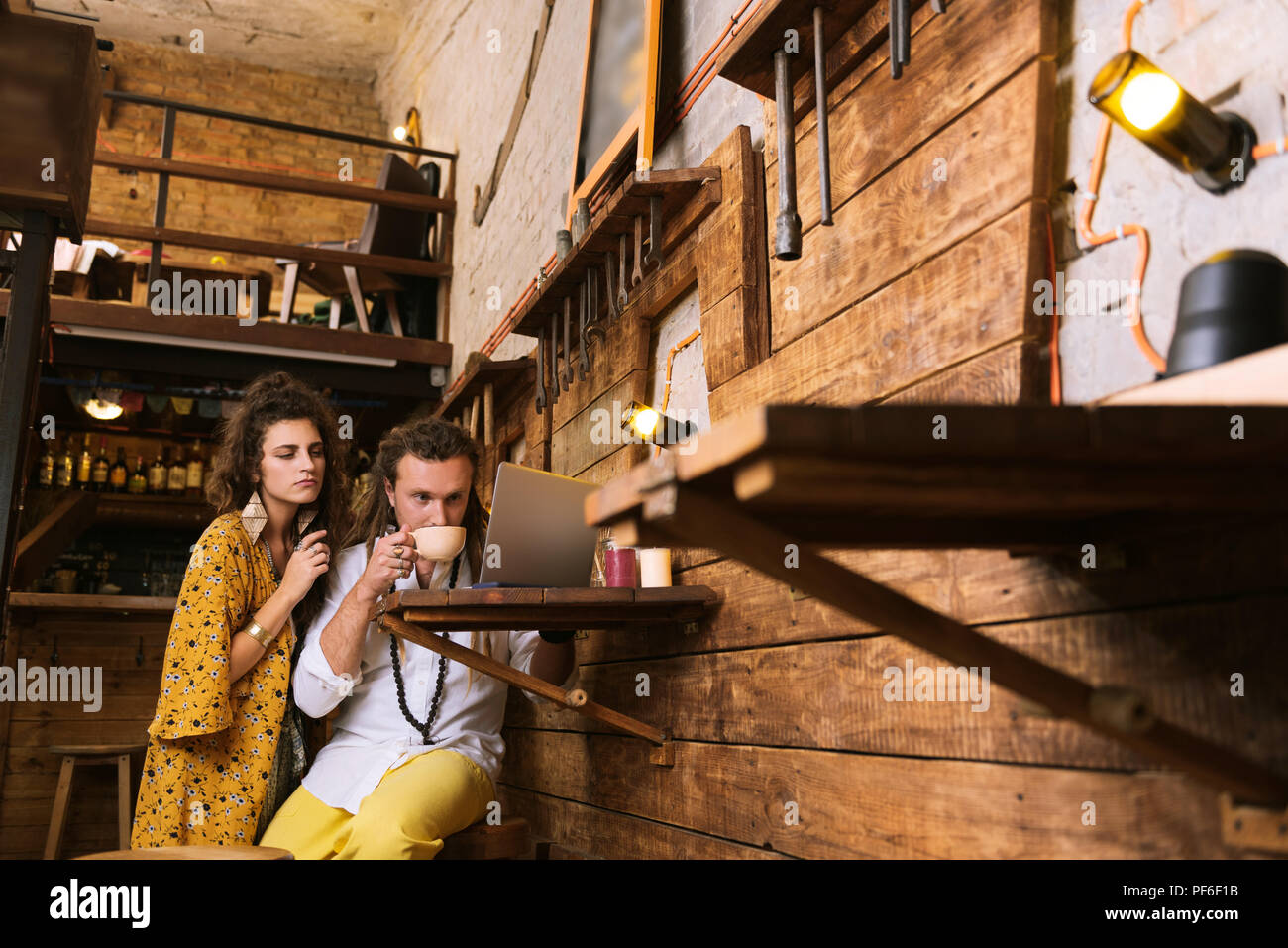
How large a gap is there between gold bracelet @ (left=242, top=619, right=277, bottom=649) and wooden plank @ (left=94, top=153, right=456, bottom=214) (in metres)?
3.92

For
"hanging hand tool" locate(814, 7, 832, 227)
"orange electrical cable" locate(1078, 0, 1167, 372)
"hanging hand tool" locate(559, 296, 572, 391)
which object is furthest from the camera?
"hanging hand tool" locate(559, 296, 572, 391)

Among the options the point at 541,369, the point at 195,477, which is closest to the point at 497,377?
the point at 541,369

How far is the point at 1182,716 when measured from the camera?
0.99 metres

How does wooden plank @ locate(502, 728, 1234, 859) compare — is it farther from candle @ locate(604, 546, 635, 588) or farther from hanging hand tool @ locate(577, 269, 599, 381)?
hanging hand tool @ locate(577, 269, 599, 381)

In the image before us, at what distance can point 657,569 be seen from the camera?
2092 mm

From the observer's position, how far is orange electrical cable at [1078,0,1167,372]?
1077 millimetres

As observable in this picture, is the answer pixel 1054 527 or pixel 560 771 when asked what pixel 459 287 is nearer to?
pixel 560 771

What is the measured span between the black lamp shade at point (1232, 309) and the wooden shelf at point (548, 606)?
3.75ft

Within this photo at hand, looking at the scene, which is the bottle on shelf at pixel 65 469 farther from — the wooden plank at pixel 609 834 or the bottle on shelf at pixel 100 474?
the wooden plank at pixel 609 834

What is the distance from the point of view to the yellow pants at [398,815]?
6.30 ft

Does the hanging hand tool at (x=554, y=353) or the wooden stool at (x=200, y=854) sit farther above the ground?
the hanging hand tool at (x=554, y=353)

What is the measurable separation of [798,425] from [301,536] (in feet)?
6.64

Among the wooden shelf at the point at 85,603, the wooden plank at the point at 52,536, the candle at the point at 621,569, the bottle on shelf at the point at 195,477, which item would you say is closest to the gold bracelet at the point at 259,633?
the candle at the point at 621,569

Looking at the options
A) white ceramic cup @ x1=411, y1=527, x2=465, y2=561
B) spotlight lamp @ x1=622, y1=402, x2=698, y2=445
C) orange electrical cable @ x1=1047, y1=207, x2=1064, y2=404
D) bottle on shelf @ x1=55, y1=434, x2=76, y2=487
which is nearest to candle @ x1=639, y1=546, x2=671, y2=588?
spotlight lamp @ x1=622, y1=402, x2=698, y2=445
